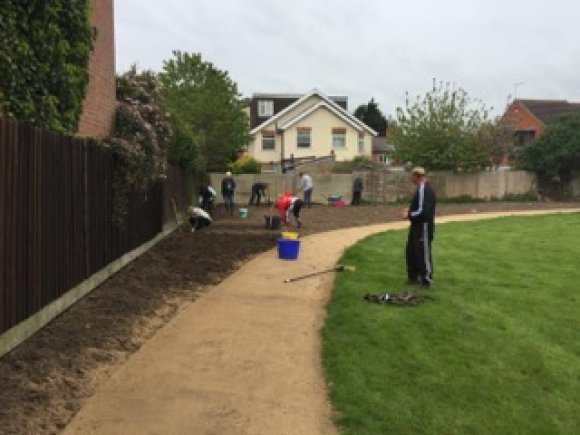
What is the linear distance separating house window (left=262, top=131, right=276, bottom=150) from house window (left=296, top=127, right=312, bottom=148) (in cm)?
215

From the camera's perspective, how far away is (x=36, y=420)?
5.05 metres

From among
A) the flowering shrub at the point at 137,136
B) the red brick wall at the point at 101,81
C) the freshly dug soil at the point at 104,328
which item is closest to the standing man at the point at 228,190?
the freshly dug soil at the point at 104,328

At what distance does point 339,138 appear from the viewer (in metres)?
52.7

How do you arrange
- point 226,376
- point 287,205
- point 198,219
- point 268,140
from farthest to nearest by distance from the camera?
point 268,140, point 287,205, point 198,219, point 226,376

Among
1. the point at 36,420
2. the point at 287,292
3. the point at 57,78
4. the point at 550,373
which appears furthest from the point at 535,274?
the point at 36,420

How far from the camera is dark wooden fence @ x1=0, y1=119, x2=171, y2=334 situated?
20.8ft

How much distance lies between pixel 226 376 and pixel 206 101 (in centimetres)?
2814

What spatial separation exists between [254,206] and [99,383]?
24.6 m

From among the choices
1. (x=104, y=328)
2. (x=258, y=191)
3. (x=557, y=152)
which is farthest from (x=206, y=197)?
(x=557, y=152)

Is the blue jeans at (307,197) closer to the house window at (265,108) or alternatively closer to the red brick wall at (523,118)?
the house window at (265,108)

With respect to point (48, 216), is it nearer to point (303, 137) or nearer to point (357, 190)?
point (357, 190)

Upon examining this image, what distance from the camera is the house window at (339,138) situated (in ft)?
172

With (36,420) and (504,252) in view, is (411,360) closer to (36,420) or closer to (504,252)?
(36,420)

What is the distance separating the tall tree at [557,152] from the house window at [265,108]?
25448 mm
